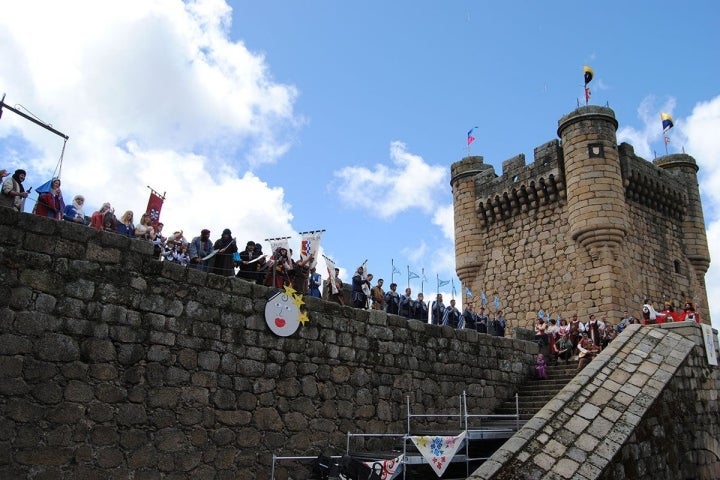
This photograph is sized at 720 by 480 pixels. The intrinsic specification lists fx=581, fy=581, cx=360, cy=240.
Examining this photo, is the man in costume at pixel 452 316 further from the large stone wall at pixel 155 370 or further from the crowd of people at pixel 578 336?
the large stone wall at pixel 155 370

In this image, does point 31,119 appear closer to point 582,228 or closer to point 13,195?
point 13,195

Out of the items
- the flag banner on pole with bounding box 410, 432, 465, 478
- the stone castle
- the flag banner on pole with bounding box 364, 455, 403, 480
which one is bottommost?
the flag banner on pole with bounding box 364, 455, 403, 480

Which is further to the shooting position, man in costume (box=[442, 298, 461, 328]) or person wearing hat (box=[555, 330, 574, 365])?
person wearing hat (box=[555, 330, 574, 365])

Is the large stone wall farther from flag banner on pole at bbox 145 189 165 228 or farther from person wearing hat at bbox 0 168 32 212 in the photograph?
flag banner on pole at bbox 145 189 165 228

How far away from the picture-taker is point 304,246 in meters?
10.4

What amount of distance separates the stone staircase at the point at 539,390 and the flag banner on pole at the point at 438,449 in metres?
2.80

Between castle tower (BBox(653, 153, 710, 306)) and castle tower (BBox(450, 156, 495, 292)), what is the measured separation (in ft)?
23.5

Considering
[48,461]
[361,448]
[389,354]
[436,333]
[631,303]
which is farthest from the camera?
[631,303]

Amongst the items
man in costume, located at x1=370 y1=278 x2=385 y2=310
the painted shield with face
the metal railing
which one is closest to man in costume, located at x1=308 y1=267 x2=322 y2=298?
the painted shield with face

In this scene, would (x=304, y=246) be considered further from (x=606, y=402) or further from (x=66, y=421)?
(x=606, y=402)

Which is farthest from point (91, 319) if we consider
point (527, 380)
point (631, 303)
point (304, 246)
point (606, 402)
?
point (631, 303)

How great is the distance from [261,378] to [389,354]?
273cm

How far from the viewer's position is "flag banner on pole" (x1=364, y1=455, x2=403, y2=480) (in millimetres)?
8219

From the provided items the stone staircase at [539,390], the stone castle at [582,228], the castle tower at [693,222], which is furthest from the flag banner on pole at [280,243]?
the castle tower at [693,222]
